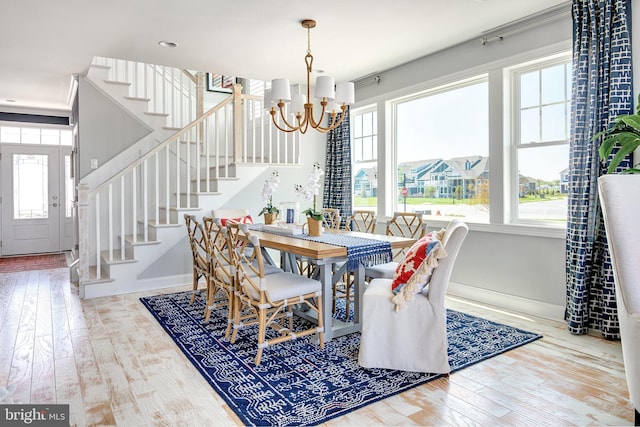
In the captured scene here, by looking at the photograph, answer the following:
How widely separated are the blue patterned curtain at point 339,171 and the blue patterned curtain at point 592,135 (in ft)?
10.1

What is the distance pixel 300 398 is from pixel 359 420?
369 millimetres

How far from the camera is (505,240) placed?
3996 mm

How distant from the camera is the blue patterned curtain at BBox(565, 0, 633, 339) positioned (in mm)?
3043

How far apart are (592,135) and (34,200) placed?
8.44 m

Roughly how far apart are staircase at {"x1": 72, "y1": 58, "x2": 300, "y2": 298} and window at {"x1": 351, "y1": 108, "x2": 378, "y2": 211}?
90cm

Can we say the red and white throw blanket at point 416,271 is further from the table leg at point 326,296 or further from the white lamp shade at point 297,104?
the white lamp shade at point 297,104

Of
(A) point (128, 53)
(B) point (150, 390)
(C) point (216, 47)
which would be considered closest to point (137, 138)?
(A) point (128, 53)

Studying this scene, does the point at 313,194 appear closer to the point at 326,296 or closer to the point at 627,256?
the point at 326,296

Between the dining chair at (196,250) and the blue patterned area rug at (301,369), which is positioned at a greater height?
the dining chair at (196,250)

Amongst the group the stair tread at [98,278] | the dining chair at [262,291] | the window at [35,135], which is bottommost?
the stair tread at [98,278]

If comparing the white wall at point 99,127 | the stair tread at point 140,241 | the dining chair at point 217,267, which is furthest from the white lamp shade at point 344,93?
the white wall at point 99,127

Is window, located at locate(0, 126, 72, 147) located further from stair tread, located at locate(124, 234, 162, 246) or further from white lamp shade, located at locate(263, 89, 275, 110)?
white lamp shade, located at locate(263, 89, 275, 110)

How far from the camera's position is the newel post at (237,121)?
5363 millimetres

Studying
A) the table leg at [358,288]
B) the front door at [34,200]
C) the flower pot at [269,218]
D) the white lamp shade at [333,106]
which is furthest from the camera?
the front door at [34,200]
